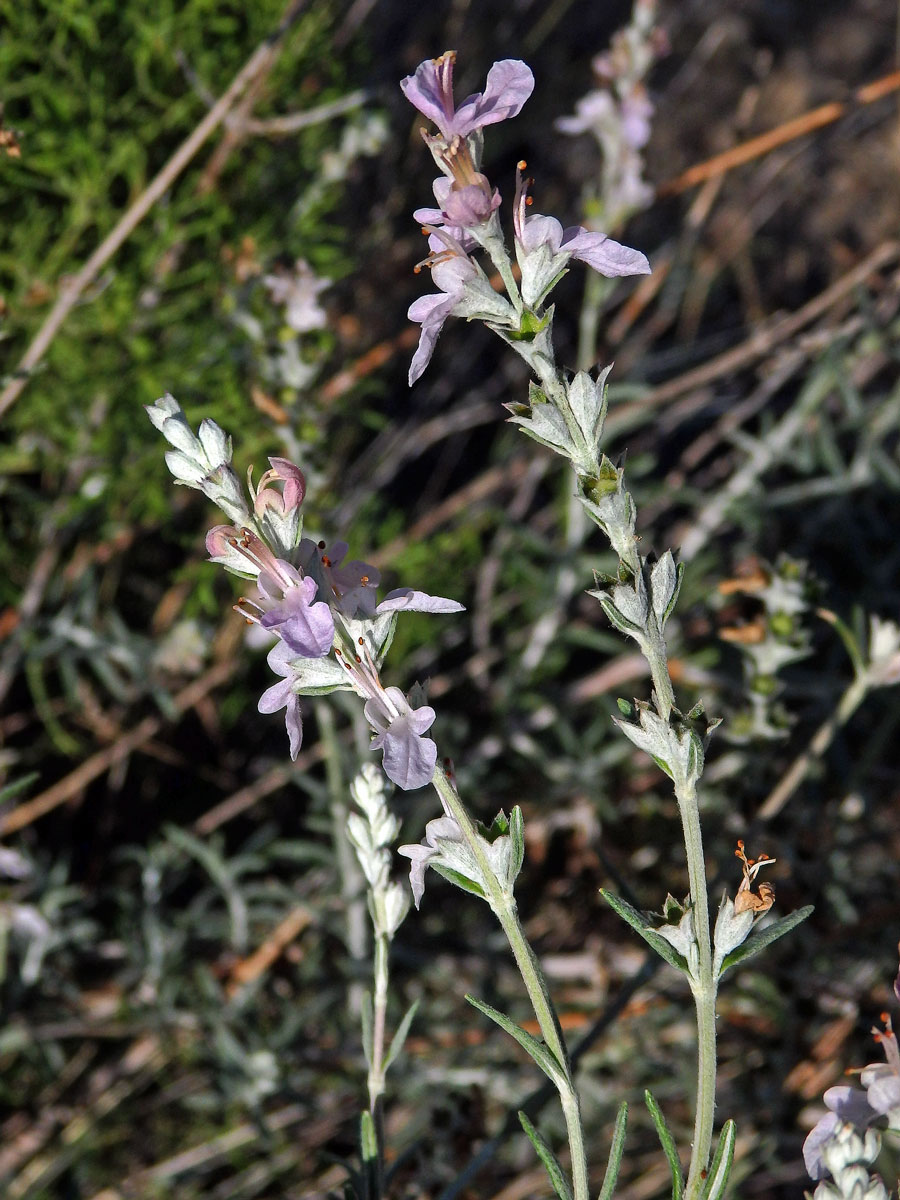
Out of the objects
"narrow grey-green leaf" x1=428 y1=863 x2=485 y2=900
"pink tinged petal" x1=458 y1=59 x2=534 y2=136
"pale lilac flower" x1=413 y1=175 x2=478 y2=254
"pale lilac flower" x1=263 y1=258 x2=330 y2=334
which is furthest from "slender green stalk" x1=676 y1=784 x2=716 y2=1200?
"pale lilac flower" x1=263 y1=258 x2=330 y2=334

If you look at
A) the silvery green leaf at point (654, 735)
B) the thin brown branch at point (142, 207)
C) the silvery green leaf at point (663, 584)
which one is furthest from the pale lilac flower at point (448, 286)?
the thin brown branch at point (142, 207)

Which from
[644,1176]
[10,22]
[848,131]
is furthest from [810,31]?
[644,1176]

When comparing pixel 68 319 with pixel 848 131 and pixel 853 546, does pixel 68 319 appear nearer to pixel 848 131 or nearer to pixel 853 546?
pixel 853 546

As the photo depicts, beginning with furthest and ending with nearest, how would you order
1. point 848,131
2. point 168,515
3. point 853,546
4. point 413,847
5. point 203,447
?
point 848,131, point 853,546, point 168,515, point 413,847, point 203,447

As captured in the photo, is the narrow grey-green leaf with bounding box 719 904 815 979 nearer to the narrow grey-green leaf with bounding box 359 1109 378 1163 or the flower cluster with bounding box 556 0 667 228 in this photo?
the narrow grey-green leaf with bounding box 359 1109 378 1163

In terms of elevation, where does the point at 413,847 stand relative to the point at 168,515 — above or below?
above

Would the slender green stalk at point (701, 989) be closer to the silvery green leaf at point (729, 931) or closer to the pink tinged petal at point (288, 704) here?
the silvery green leaf at point (729, 931)
